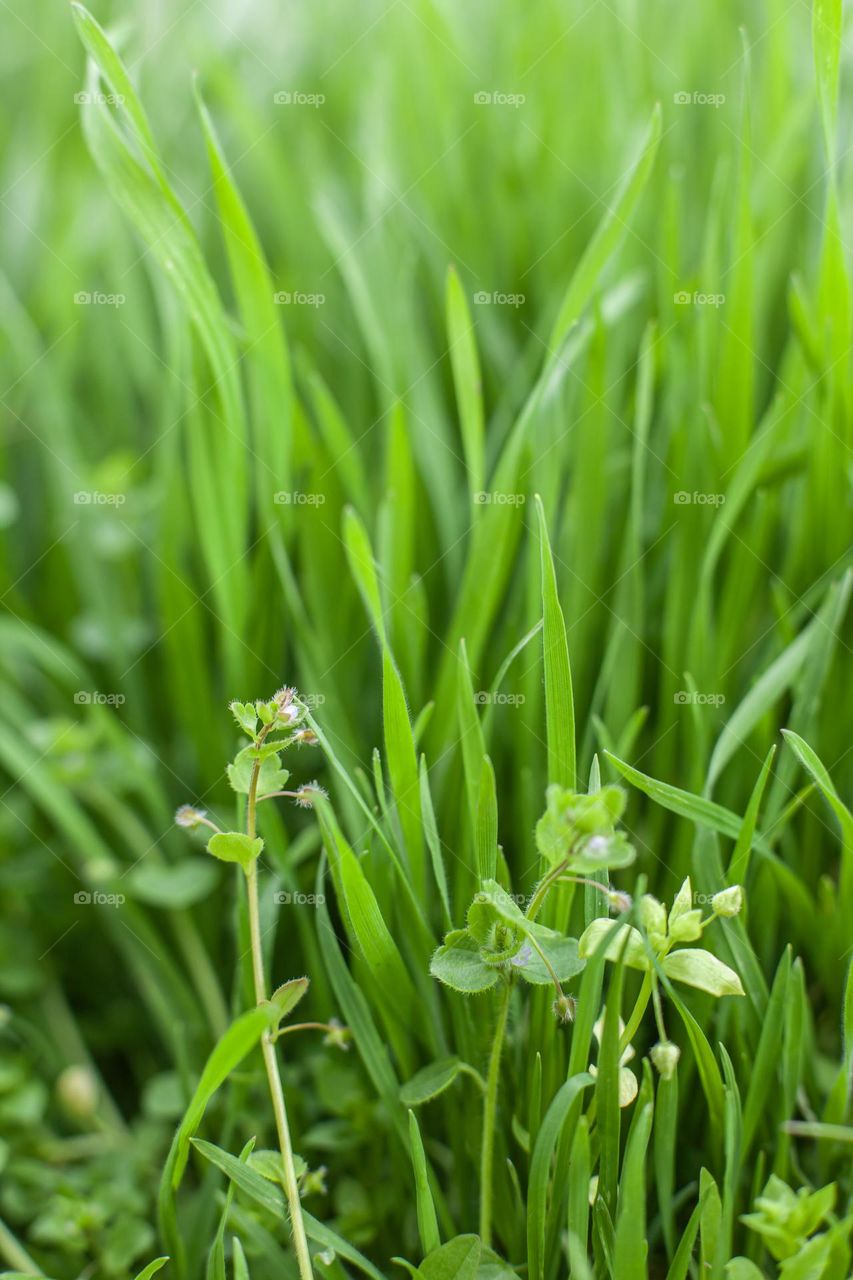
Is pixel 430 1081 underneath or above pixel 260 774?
underneath

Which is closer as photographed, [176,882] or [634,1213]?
[634,1213]

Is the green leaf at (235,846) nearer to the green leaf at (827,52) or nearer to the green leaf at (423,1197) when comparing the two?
the green leaf at (423,1197)

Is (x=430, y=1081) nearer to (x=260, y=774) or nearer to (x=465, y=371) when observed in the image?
(x=260, y=774)

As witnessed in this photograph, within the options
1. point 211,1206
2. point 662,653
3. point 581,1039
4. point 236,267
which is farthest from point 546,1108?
point 236,267

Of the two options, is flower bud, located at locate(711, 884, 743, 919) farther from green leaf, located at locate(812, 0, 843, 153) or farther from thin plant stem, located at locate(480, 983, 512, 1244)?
green leaf, located at locate(812, 0, 843, 153)

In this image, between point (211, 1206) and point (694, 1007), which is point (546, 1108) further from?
point (211, 1206)

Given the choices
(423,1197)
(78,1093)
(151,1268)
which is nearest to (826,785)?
(423,1197)

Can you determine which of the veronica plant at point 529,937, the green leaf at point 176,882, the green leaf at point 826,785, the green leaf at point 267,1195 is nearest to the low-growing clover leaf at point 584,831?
the veronica plant at point 529,937
